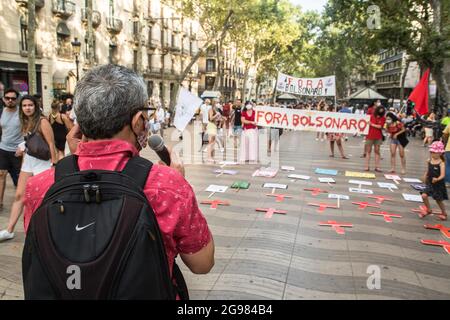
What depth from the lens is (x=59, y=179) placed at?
1.39 m

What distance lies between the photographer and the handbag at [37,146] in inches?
196

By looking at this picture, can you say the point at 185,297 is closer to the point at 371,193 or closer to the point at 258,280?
the point at 258,280

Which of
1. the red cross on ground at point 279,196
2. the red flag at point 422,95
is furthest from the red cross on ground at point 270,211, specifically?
the red flag at point 422,95

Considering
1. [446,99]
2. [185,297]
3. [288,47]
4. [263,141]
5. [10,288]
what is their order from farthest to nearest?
[288,47] → [263,141] → [446,99] → [10,288] → [185,297]

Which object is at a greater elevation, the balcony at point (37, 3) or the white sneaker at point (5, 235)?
the balcony at point (37, 3)

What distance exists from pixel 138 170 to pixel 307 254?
392cm

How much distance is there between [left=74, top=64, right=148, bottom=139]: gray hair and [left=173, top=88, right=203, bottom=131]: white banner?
5617mm

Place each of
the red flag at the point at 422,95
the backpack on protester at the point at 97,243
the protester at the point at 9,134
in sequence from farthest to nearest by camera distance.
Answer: the red flag at the point at 422,95
the protester at the point at 9,134
the backpack on protester at the point at 97,243

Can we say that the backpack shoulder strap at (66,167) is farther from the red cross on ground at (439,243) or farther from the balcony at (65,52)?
the balcony at (65,52)

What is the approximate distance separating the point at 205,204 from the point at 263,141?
9510 mm

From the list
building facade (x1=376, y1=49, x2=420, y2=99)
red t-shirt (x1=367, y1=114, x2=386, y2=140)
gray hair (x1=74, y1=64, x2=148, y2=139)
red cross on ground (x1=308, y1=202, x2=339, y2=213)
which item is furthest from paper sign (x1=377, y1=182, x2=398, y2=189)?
building facade (x1=376, y1=49, x2=420, y2=99)

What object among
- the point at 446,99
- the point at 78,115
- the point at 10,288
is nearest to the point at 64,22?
the point at 446,99

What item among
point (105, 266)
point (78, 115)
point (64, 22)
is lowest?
point (105, 266)

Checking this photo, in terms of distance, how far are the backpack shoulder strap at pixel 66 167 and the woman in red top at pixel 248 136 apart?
412 inches
